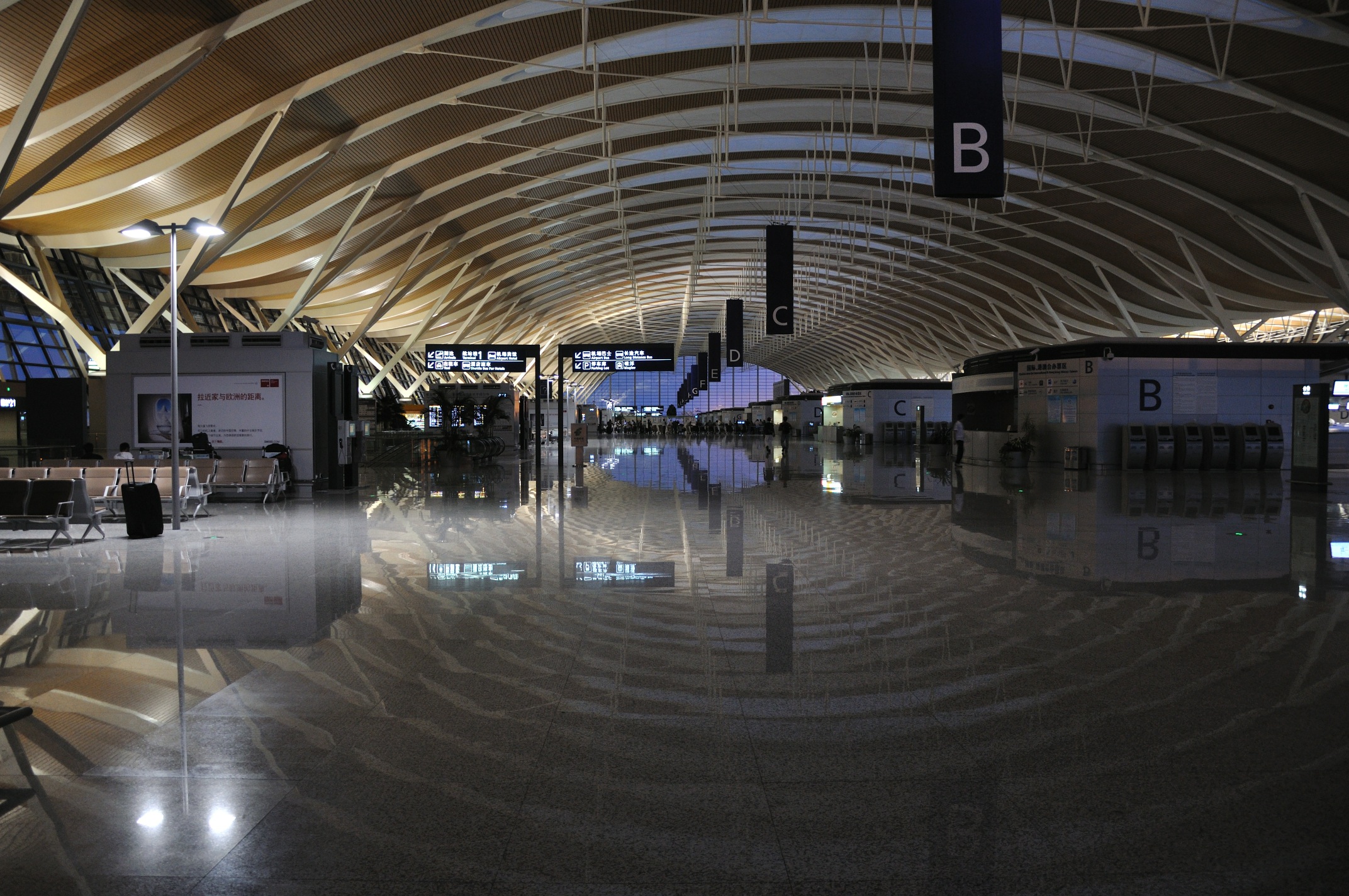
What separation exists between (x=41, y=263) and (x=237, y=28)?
13.7 m

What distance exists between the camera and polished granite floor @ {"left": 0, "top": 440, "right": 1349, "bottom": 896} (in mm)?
3016

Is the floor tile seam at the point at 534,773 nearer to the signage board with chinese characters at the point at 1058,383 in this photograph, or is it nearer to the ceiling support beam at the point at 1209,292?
the signage board with chinese characters at the point at 1058,383

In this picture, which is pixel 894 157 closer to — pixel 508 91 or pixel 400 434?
pixel 508 91

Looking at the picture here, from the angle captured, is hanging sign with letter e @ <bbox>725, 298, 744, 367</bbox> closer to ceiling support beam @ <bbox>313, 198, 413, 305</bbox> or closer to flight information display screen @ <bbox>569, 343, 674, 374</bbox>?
flight information display screen @ <bbox>569, 343, 674, 374</bbox>

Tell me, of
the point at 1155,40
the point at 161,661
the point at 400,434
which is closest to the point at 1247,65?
the point at 1155,40

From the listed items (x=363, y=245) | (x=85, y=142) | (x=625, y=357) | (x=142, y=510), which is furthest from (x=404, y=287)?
(x=142, y=510)

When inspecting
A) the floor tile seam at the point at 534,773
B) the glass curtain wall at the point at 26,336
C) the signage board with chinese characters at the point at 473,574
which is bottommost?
the floor tile seam at the point at 534,773

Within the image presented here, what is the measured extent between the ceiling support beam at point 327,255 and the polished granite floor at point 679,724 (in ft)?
70.8

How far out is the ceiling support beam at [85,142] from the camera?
17562 mm

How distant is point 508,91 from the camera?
25.8m

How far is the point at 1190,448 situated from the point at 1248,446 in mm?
1648

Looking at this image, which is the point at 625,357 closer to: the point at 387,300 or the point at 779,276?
the point at 387,300

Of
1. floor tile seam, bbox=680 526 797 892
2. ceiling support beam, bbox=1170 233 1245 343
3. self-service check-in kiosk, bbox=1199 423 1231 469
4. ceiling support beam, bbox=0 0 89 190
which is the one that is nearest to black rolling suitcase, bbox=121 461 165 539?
ceiling support beam, bbox=0 0 89 190

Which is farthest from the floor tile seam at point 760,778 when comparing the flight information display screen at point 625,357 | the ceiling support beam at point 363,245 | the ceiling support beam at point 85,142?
the flight information display screen at point 625,357
